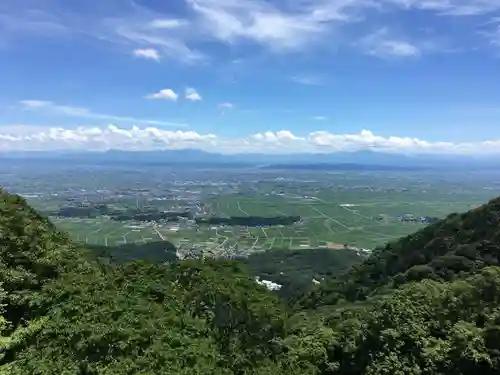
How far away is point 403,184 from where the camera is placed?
503 ft

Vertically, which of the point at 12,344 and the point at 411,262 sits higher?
the point at 12,344

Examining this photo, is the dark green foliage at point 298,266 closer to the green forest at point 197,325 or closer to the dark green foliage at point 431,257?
the dark green foliage at point 431,257

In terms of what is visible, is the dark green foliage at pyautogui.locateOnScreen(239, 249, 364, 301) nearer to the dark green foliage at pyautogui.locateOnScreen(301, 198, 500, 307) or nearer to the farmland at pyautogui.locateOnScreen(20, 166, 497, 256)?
the farmland at pyautogui.locateOnScreen(20, 166, 497, 256)

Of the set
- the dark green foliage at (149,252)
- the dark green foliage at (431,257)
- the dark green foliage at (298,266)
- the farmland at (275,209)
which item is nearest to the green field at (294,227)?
the farmland at (275,209)

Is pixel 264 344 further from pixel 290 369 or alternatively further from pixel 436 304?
pixel 436 304

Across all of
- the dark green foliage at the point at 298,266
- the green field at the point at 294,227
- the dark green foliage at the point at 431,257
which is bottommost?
the green field at the point at 294,227

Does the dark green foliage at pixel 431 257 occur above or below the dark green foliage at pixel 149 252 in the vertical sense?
above

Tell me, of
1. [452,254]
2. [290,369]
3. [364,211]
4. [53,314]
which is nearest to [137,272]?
[53,314]

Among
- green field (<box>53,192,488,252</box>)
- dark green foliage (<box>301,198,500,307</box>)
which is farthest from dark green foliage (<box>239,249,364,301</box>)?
green field (<box>53,192,488,252</box>)

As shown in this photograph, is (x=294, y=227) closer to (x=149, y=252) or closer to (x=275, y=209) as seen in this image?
(x=275, y=209)

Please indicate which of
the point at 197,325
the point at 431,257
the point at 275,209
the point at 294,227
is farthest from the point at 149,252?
the point at 275,209

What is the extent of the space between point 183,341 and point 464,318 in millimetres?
5744

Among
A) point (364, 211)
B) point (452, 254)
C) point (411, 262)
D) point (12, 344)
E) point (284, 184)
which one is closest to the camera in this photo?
point (12, 344)

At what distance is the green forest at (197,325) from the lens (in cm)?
931
